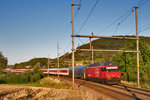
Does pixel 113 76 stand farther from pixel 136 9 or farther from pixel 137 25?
pixel 136 9

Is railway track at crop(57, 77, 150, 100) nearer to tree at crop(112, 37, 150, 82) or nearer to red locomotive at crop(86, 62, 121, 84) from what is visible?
red locomotive at crop(86, 62, 121, 84)

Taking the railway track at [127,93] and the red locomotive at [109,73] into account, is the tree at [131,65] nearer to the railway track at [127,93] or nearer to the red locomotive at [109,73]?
the red locomotive at [109,73]

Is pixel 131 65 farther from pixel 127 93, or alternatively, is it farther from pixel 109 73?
pixel 127 93

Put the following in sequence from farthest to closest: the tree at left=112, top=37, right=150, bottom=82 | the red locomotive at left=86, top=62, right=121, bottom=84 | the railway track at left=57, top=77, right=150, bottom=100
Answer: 1. the tree at left=112, top=37, right=150, bottom=82
2. the red locomotive at left=86, top=62, right=121, bottom=84
3. the railway track at left=57, top=77, right=150, bottom=100

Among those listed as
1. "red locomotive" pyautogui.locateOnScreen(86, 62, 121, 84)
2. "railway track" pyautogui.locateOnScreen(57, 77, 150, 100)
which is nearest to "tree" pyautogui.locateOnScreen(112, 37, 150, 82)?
"red locomotive" pyautogui.locateOnScreen(86, 62, 121, 84)

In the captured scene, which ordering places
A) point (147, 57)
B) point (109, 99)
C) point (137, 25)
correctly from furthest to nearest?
1. point (147, 57)
2. point (137, 25)
3. point (109, 99)

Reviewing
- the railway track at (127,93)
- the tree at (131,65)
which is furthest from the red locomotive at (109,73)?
the tree at (131,65)

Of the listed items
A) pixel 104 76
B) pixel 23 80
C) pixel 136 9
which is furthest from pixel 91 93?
pixel 23 80

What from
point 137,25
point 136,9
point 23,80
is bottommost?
point 23,80

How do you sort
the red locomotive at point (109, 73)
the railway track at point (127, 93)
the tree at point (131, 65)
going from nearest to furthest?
the railway track at point (127, 93)
the red locomotive at point (109, 73)
the tree at point (131, 65)

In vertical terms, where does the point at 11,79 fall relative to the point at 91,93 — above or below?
below

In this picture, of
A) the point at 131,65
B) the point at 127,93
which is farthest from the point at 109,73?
the point at 131,65

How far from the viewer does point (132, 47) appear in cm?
5194

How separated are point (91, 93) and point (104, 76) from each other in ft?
32.2
